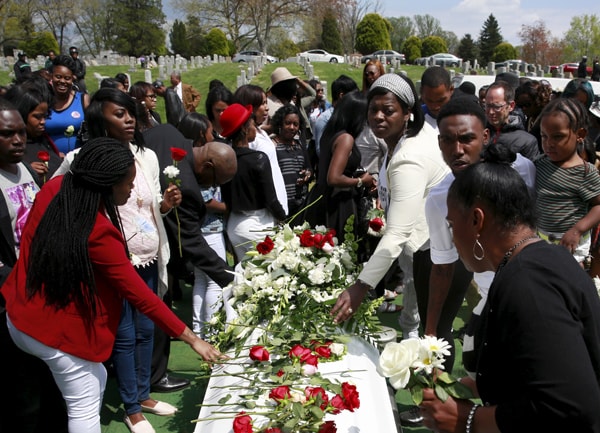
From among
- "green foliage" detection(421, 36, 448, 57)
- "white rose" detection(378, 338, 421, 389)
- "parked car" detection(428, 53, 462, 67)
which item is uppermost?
"green foliage" detection(421, 36, 448, 57)

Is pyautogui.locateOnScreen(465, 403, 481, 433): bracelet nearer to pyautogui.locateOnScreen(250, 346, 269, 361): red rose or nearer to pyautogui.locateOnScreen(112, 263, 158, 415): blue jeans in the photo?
pyautogui.locateOnScreen(250, 346, 269, 361): red rose

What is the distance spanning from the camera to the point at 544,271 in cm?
144

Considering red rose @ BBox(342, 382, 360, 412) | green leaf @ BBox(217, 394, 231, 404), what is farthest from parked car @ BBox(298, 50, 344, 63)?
red rose @ BBox(342, 382, 360, 412)

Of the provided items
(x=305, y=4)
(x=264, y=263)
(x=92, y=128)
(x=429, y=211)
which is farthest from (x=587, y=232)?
(x=305, y=4)

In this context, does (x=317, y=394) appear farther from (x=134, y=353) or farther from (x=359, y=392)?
(x=134, y=353)

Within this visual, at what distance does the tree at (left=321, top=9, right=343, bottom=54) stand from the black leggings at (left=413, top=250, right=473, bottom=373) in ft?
165

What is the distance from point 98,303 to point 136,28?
5676 centimetres

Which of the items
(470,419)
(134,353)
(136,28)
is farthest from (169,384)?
(136,28)

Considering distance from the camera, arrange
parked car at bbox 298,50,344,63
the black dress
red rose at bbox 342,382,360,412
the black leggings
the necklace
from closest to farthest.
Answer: the necklace < red rose at bbox 342,382,360,412 < the black leggings < the black dress < parked car at bbox 298,50,344,63

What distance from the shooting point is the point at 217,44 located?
159 ft

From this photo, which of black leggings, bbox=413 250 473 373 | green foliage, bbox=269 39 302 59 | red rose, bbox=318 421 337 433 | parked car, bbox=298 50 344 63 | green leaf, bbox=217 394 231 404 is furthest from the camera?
green foliage, bbox=269 39 302 59

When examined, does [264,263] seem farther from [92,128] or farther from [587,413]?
[587,413]

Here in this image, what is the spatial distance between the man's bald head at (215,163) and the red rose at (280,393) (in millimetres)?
2044

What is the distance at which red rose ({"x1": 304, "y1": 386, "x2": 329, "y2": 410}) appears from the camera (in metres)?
2.14
